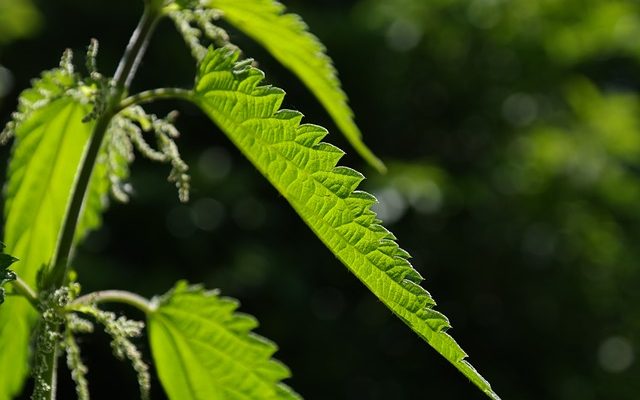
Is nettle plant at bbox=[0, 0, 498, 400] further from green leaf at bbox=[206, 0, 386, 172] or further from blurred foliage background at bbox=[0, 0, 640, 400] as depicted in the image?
blurred foliage background at bbox=[0, 0, 640, 400]

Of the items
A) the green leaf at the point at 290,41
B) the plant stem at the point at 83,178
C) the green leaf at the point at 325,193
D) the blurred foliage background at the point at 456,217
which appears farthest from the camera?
the blurred foliage background at the point at 456,217

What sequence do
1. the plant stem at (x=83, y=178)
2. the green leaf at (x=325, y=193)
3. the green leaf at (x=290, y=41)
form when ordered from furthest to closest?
the green leaf at (x=290, y=41), the plant stem at (x=83, y=178), the green leaf at (x=325, y=193)

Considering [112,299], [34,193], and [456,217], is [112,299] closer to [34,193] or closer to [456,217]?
[34,193]

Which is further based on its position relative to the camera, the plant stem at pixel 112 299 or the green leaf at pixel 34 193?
the green leaf at pixel 34 193

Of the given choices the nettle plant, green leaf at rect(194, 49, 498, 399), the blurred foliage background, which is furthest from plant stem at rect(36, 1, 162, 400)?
the blurred foliage background

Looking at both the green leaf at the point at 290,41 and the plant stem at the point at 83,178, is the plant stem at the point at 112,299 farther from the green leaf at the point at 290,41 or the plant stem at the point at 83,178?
the green leaf at the point at 290,41

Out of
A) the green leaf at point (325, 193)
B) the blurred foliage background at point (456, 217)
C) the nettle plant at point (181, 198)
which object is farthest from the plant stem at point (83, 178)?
the blurred foliage background at point (456, 217)
